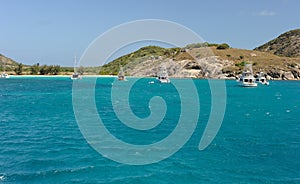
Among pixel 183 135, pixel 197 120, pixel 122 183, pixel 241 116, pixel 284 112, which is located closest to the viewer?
pixel 122 183

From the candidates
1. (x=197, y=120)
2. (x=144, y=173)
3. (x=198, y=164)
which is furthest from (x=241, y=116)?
(x=144, y=173)

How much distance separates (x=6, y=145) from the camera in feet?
103

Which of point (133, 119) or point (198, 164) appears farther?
point (133, 119)

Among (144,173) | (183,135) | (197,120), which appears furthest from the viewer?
(197,120)

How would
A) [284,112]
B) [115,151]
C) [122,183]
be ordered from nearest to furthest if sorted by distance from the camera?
[122,183], [115,151], [284,112]

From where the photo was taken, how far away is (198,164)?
87.0 ft

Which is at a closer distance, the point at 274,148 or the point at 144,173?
the point at 144,173

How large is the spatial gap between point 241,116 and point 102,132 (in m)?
26.9

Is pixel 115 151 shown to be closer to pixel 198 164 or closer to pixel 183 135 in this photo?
pixel 198 164

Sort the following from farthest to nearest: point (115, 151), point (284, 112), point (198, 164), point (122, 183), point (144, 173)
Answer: point (284, 112) → point (115, 151) → point (198, 164) → point (144, 173) → point (122, 183)

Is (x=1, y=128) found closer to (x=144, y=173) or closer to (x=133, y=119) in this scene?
(x=133, y=119)

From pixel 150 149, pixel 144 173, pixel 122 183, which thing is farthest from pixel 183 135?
pixel 122 183

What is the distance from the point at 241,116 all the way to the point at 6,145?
124 feet

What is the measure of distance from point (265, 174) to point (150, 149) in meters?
11.0
